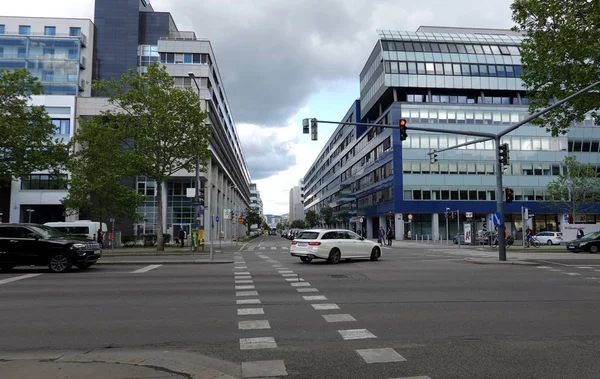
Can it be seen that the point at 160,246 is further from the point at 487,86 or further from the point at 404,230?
the point at 487,86

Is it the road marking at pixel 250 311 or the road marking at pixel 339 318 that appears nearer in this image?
the road marking at pixel 339 318

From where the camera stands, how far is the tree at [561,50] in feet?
64.0

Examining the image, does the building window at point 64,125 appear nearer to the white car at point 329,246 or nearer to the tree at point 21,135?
the tree at point 21,135

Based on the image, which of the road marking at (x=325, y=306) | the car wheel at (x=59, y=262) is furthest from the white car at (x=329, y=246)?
the road marking at (x=325, y=306)

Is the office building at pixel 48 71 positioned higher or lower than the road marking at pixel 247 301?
higher

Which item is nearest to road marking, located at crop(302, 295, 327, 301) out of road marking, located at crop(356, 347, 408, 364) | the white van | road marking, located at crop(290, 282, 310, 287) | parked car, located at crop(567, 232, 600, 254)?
road marking, located at crop(290, 282, 310, 287)

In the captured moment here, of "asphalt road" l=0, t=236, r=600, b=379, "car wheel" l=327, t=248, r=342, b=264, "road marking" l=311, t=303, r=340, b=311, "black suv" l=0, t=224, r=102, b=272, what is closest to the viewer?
"asphalt road" l=0, t=236, r=600, b=379

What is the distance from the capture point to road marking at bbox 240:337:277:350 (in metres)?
5.62

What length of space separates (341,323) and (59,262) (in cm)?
1207

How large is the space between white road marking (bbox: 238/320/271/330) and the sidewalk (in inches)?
60.4

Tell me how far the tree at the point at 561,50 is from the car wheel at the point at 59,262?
22380 mm

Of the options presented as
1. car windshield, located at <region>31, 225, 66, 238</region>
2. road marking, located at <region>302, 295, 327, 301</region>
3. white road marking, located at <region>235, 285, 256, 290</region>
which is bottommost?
white road marking, located at <region>235, 285, 256, 290</region>

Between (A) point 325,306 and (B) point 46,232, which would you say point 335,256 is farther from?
(B) point 46,232

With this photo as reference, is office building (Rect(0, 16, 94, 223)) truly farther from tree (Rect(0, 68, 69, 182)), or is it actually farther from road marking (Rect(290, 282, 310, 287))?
road marking (Rect(290, 282, 310, 287))
